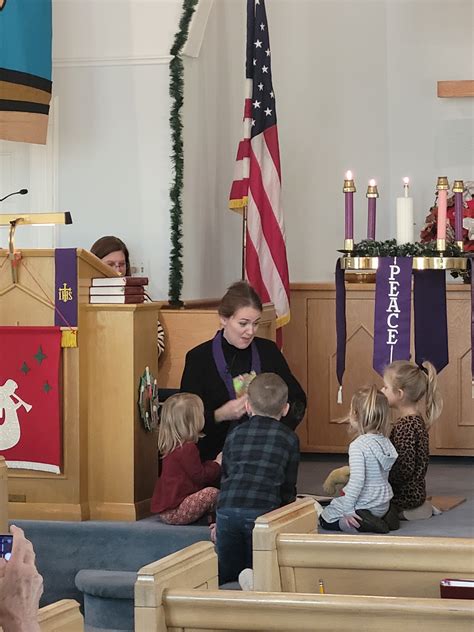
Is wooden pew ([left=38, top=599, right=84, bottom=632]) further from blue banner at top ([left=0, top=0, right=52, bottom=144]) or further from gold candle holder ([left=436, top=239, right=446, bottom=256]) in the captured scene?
blue banner at top ([left=0, top=0, right=52, bottom=144])

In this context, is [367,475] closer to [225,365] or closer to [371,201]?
[225,365]

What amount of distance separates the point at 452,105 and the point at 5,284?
3.95 meters

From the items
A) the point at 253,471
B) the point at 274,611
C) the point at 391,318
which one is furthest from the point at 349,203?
the point at 274,611

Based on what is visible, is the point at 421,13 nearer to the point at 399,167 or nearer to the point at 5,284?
the point at 399,167

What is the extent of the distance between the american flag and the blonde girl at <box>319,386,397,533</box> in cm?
168

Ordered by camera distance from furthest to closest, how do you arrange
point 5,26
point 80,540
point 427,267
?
point 5,26
point 80,540
point 427,267


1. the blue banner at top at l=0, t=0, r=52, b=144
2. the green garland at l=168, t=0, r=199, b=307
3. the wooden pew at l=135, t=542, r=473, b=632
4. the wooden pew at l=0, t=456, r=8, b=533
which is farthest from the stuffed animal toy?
the wooden pew at l=135, t=542, r=473, b=632

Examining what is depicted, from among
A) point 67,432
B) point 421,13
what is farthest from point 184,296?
point 421,13

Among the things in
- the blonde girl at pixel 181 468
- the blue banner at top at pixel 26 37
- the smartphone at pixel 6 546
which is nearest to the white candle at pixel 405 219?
the blonde girl at pixel 181 468

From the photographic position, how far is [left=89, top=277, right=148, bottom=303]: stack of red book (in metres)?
5.71

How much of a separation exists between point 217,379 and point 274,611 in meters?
3.38

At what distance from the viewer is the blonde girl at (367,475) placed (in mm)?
5512

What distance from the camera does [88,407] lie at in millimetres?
5730

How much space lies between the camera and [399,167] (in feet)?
27.7
